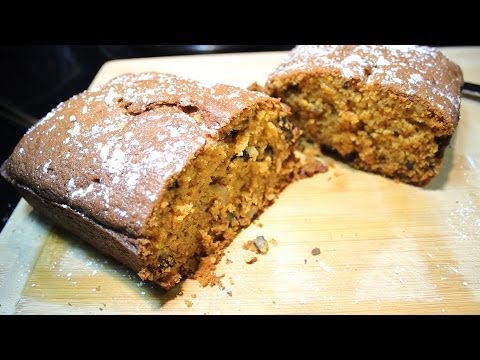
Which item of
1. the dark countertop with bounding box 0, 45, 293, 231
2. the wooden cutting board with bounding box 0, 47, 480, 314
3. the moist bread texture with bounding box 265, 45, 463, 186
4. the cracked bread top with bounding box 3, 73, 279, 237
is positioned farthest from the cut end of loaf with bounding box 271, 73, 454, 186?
the dark countertop with bounding box 0, 45, 293, 231

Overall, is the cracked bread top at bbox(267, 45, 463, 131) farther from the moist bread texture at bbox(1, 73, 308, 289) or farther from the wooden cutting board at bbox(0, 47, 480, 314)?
the wooden cutting board at bbox(0, 47, 480, 314)

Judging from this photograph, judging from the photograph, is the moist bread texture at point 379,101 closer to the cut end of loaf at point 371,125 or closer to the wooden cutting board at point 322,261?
the cut end of loaf at point 371,125

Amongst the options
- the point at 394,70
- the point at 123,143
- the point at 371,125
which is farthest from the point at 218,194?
the point at 394,70

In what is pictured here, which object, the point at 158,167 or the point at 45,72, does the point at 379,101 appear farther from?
the point at 45,72

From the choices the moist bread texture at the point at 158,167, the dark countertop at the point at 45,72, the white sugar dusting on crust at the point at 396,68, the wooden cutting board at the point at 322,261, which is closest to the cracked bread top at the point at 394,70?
the white sugar dusting on crust at the point at 396,68

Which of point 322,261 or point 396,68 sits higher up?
point 396,68
